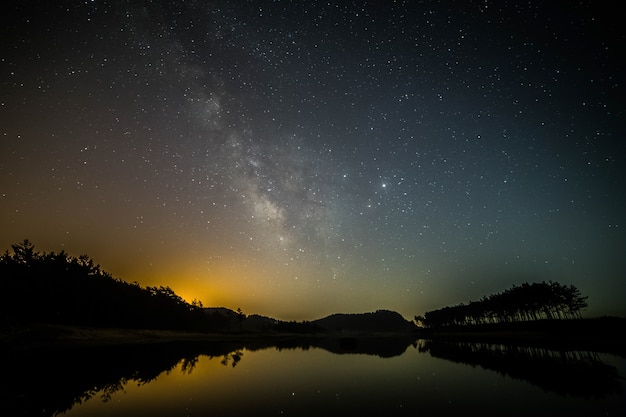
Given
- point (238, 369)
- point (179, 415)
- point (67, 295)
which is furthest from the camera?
point (67, 295)

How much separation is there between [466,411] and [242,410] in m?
11.3

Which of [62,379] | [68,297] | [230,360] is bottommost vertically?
[62,379]

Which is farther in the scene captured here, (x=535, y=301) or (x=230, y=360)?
(x=535, y=301)

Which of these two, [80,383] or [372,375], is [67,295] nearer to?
[80,383]

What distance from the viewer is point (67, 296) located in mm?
65375

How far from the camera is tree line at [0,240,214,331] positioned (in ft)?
190

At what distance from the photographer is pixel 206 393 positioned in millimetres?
18984

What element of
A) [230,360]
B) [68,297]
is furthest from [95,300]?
[230,360]

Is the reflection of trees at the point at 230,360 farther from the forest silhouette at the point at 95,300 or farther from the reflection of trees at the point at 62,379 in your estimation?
the forest silhouette at the point at 95,300

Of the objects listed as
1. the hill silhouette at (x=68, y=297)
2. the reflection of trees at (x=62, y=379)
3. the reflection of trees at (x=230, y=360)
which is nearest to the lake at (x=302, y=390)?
the reflection of trees at (x=62, y=379)

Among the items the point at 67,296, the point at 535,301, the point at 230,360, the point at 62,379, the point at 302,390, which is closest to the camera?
the point at 302,390

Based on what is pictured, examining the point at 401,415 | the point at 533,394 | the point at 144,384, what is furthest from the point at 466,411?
the point at 144,384

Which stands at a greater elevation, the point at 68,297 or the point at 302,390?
the point at 68,297

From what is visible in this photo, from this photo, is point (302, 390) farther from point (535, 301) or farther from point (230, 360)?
point (535, 301)
